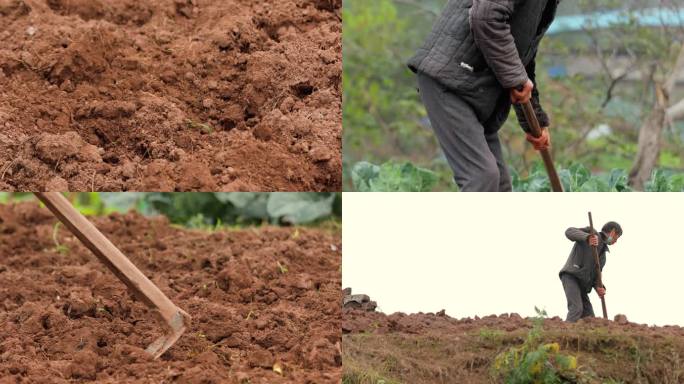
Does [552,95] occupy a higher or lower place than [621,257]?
higher

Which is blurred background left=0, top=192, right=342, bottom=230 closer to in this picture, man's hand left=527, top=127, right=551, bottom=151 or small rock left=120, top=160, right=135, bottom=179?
man's hand left=527, top=127, right=551, bottom=151

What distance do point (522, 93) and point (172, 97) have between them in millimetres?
1565

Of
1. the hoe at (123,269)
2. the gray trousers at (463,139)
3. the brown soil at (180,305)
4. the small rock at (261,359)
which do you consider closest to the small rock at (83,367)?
the brown soil at (180,305)

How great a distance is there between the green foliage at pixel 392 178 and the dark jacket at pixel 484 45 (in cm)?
82

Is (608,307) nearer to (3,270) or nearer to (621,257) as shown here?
(621,257)

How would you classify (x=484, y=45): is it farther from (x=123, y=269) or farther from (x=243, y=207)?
(x=243, y=207)

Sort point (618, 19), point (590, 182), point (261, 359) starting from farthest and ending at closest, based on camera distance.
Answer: point (618, 19) → point (590, 182) → point (261, 359)

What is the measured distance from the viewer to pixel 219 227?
5574 mm

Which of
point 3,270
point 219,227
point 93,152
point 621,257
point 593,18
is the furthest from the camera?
point 593,18

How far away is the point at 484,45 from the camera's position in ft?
13.9

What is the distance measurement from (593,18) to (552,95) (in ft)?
2.23

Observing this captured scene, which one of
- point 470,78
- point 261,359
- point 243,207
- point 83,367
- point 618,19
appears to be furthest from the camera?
point 618,19

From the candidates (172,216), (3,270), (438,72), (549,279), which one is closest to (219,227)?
(172,216)

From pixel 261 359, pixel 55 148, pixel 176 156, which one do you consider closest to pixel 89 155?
pixel 55 148
